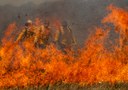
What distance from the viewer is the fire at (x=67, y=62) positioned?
138ft

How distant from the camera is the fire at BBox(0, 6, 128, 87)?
42000mm

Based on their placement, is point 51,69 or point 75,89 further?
point 51,69

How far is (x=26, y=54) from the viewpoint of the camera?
48.5 meters

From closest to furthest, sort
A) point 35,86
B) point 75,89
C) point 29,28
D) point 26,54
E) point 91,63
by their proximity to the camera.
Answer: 1. point 75,89
2. point 35,86
3. point 91,63
4. point 26,54
5. point 29,28

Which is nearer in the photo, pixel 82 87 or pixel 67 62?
pixel 82 87

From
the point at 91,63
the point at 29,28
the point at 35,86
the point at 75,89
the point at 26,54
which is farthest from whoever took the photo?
the point at 29,28

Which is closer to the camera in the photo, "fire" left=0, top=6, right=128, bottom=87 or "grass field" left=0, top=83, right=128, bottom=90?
"grass field" left=0, top=83, right=128, bottom=90

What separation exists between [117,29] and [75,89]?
1782 cm

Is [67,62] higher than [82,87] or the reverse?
higher

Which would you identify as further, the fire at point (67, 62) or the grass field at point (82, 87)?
the fire at point (67, 62)

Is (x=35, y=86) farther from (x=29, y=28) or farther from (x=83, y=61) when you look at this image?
(x=29, y=28)

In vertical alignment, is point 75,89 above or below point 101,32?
below

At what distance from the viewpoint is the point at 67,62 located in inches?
1806

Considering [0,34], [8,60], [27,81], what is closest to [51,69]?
[27,81]
